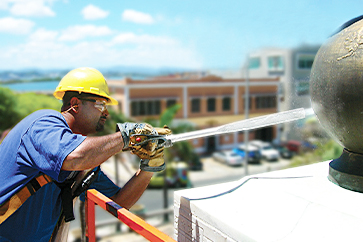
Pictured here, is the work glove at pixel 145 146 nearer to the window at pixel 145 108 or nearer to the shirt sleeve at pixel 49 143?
the shirt sleeve at pixel 49 143

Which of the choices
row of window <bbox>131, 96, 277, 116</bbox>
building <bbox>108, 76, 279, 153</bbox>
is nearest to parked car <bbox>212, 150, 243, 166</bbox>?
building <bbox>108, 76, 279, 153</bbox>

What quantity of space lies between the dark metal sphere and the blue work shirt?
2149 mm

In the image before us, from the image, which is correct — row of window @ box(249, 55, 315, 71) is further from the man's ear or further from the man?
the man's ear

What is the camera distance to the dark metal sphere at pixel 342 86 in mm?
2834

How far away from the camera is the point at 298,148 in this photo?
4641cm

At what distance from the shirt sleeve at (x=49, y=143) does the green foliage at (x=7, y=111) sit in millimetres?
26965

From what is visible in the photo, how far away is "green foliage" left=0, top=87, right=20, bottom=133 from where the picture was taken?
1039 inches

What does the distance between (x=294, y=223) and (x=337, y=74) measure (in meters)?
1.33

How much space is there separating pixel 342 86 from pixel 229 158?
1698 inches

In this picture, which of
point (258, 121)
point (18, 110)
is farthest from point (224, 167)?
point (258, 121)

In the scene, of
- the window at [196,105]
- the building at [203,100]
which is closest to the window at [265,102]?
the building at [203,100]

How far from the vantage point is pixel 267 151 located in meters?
46.1

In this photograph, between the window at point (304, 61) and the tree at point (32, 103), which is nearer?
the tree at point (32, 103)

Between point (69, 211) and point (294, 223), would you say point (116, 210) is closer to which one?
point (69, 211)
